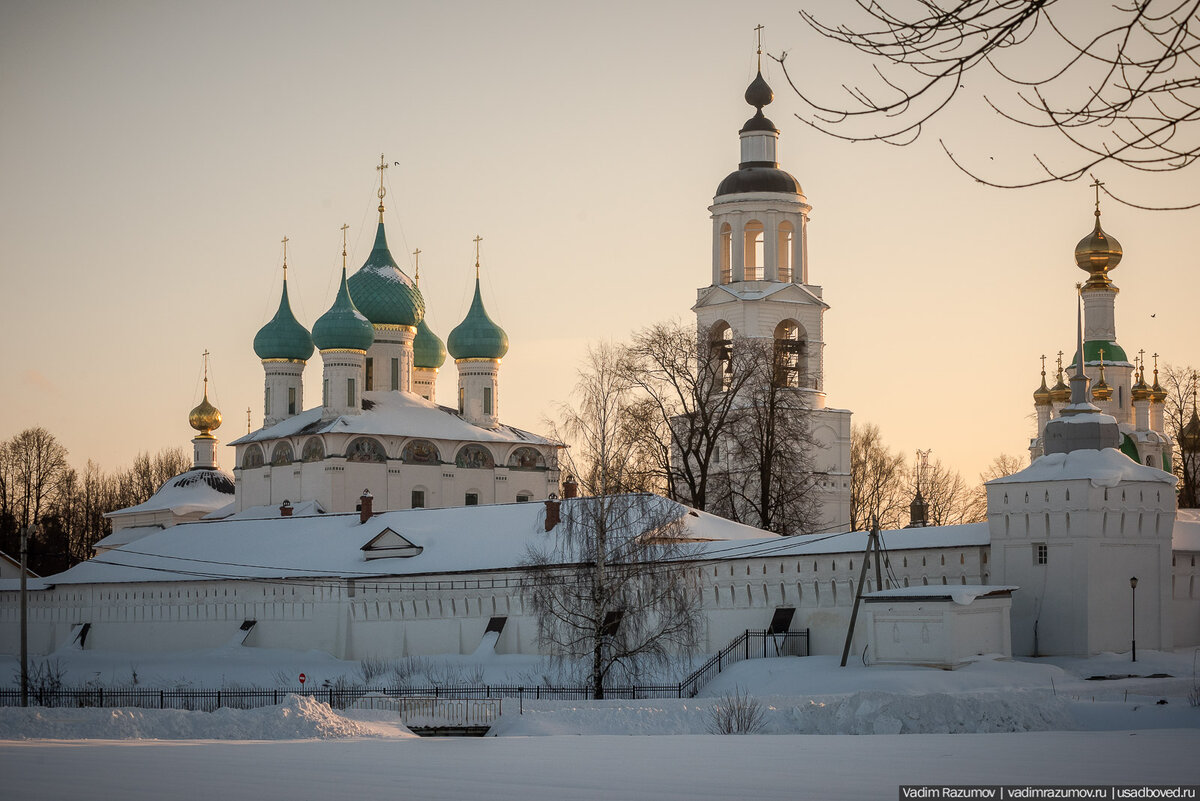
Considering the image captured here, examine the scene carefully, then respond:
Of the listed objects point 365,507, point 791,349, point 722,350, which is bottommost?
point 365,507

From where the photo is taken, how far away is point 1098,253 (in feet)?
155

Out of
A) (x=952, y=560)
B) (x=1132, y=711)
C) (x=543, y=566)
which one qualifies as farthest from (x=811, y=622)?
(x=1132, y=711)

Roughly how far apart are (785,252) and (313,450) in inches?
587

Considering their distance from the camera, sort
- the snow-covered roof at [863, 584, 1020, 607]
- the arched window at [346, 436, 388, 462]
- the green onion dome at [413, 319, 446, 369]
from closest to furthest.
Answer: the snow-covered roof at [863, 584, 1020, 607]
the arched window at [346, 436, 388, 462]
the green onion dome at [413, 319, 446, 369]

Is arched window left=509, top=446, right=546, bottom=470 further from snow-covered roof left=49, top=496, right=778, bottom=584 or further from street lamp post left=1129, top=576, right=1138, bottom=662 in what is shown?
street lamp post left=1129, top=576, right=1138, bottom=662

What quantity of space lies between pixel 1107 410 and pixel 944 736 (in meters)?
32.4

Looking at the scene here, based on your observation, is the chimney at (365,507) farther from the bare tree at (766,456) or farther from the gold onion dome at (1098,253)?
the gold onion dome at (1098,253)

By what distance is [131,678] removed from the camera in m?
39.6

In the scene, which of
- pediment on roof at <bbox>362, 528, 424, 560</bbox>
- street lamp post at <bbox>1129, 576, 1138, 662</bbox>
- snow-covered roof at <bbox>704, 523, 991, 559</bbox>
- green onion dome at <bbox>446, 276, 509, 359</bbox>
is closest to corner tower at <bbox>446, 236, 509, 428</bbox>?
green onion dome at <bbox>446, 276, 509, 359</bbox>

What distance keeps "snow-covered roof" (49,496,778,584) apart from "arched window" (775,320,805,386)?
9066 mm

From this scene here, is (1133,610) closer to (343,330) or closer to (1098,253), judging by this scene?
(1098,253)

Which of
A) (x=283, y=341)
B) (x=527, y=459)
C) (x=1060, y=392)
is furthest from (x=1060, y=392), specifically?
(x=283, y=341)

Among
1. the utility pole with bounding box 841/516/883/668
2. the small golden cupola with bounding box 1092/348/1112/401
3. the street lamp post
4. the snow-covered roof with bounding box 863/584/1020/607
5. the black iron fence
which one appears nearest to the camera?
the black iron fence

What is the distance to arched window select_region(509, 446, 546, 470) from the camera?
56.0 m
